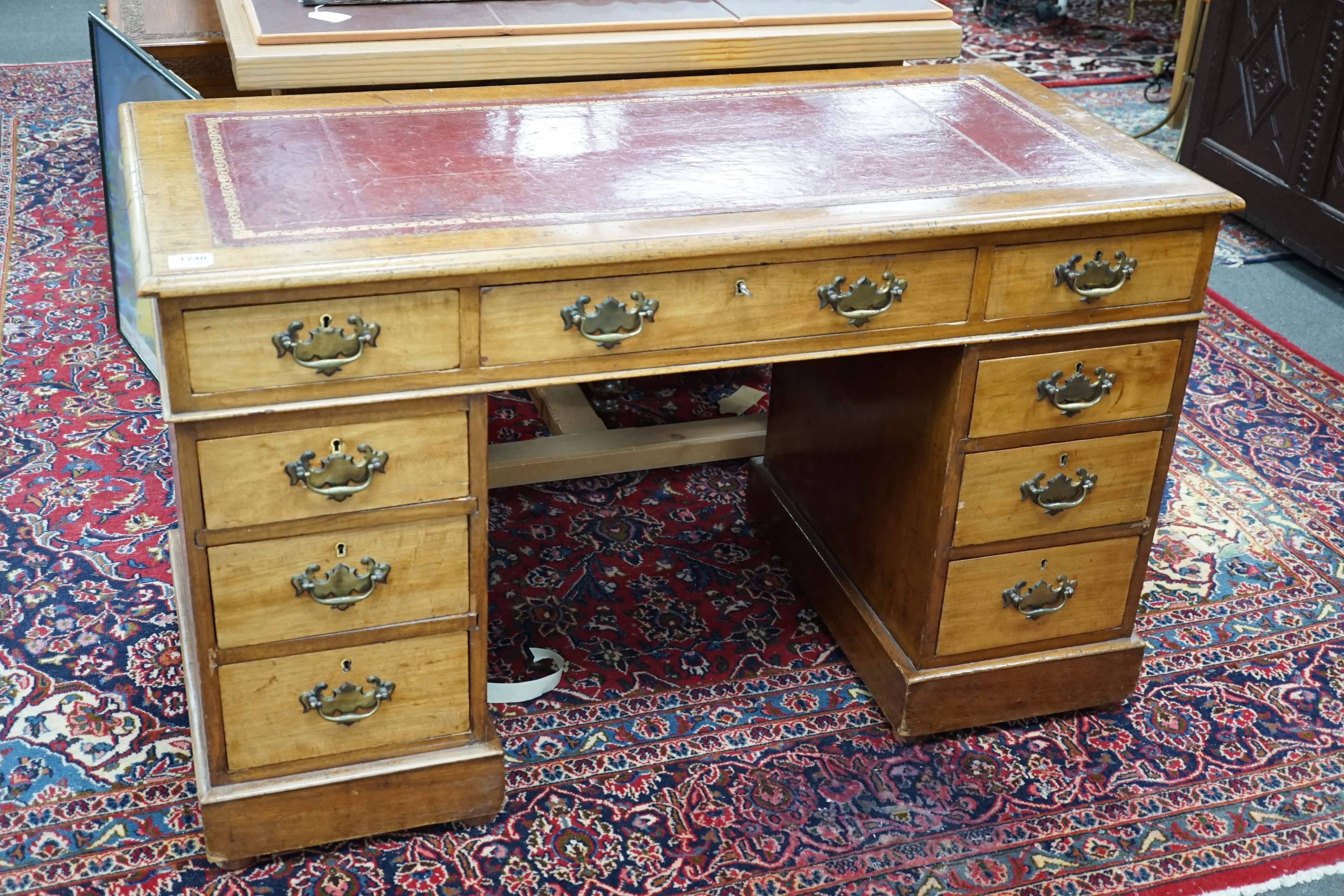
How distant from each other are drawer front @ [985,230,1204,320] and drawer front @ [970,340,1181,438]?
0.08 meters

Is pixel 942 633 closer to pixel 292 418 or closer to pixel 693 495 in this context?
pixel 693 495

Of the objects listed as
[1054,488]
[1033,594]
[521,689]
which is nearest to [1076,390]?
[1054,488]

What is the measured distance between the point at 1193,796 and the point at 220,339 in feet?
5.55

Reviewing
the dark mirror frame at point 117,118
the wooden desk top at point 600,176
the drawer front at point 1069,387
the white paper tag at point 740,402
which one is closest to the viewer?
the wooden desk top at point 600,176

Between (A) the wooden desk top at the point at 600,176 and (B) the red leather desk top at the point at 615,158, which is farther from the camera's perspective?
(B) the red leather desk top at the point at 615,158

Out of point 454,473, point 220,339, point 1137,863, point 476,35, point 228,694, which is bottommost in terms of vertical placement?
point 1137,863

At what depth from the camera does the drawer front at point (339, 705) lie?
6.47 ft

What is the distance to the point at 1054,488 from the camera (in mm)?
2246

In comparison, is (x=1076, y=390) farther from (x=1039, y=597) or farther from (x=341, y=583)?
(x=341, y=583)

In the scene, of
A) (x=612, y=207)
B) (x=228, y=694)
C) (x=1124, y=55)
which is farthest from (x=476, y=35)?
(x=1124, y=55)

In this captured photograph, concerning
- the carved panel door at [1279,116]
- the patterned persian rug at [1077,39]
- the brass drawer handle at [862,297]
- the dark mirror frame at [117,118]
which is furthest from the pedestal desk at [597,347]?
the patterned persian rug at [1077,39]

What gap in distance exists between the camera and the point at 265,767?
6.68 feet

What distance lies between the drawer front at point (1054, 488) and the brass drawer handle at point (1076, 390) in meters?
0.07

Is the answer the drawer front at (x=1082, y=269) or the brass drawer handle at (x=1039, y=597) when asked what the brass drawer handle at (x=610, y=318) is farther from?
the brass drawer handle at (x=1039, y=597)
